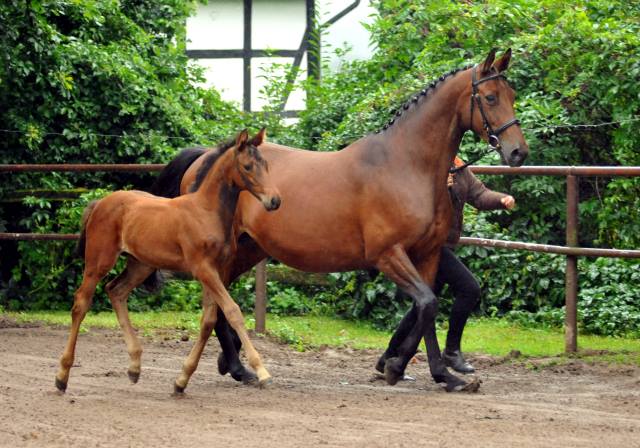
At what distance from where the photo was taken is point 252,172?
22.1ft

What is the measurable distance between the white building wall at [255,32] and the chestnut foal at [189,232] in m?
11.7

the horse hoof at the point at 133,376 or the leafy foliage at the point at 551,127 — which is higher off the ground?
the leafy foliage at the point at 551,127

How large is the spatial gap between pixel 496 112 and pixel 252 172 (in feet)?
5.26

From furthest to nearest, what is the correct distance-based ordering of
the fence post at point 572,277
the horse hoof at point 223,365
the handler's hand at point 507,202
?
the fence post at point 572,277 → the horse hoof at point 223,365 → the handler's hand at point 507,202

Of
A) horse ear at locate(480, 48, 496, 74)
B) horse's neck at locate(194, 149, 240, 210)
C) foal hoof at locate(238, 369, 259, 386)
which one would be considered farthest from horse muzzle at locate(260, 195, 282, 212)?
horse ear at locate(480, 48, 496, 74)

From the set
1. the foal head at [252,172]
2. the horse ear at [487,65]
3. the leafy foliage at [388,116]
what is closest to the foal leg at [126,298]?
the foal head at [252,172]

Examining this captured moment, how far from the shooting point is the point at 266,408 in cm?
652

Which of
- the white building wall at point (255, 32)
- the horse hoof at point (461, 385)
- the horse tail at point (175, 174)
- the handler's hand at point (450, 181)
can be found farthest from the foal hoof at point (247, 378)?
the white building wall at point (255, 32)

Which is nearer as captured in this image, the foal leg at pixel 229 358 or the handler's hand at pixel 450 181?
the handler's hand at pixel 450 181

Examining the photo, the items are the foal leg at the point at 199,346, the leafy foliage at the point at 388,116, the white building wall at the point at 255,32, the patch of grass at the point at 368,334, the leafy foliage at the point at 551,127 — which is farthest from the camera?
the white building wall at the point at 255,32

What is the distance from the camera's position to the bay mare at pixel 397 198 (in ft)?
23.7

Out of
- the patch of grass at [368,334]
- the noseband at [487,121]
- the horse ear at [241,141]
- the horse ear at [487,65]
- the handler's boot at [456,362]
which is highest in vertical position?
the horse ear at [487,65]

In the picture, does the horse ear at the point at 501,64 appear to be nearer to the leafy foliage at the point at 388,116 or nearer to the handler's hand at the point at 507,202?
the handler's hand at the point at 507,202

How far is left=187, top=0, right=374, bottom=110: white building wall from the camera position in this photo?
18.7 metres
